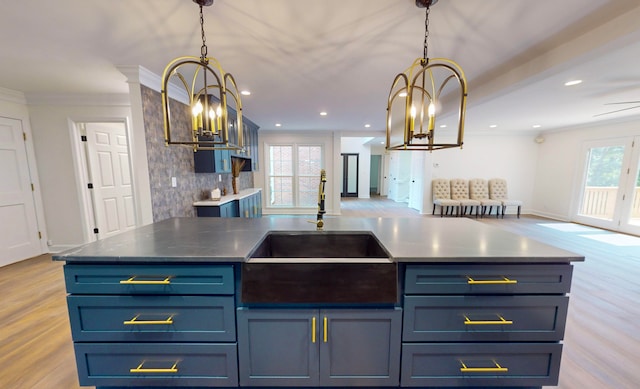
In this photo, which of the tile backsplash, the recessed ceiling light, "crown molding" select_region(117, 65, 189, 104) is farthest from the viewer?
the recessed ceiling light

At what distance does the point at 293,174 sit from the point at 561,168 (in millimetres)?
6983

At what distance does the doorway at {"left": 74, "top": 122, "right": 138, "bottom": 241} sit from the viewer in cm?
361

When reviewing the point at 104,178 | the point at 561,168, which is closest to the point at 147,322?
the point at 104,178

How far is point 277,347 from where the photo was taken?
4.14ft

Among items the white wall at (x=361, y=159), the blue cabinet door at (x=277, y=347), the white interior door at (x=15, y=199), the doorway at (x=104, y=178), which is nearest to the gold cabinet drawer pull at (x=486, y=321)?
the blue cabinet door at (x=277, y=347)

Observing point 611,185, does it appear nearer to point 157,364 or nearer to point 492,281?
point 492,281

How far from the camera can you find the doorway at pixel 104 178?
361 centimetres

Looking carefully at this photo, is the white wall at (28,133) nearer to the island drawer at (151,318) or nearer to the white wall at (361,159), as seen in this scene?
the island drawer at (151,318)

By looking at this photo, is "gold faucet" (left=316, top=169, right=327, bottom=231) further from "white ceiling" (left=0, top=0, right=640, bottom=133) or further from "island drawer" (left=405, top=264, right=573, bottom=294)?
"white ceiling" (left=0, top=0, right=640, bottom=133)

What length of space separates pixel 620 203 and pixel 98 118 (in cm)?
959

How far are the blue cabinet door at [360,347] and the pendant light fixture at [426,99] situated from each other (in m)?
0.94

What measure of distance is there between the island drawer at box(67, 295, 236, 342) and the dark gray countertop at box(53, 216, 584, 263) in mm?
230

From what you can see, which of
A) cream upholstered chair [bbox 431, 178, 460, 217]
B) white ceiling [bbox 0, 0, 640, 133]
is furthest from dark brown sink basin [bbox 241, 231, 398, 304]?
cream upholstered chair [bbox 431, 178, 460, 217]

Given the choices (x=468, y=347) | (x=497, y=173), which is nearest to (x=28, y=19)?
(x=468, y=347)
